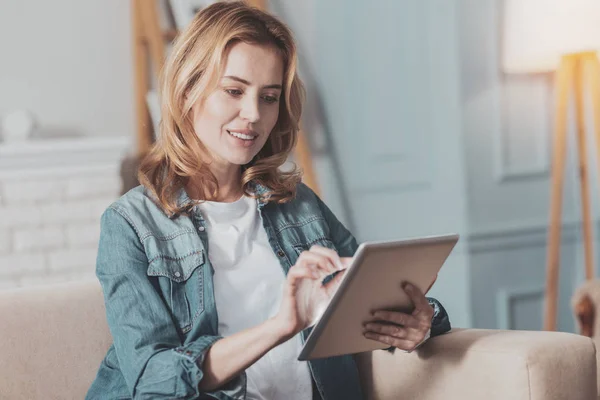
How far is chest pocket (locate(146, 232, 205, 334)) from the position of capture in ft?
5.32

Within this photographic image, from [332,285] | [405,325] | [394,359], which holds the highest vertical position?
[332,285]

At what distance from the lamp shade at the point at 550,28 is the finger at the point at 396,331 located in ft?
6.38

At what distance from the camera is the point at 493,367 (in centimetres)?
160

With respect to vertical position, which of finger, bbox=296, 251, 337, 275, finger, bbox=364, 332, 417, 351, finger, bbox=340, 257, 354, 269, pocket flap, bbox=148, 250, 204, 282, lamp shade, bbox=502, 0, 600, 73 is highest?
lamp shade, bbox=502, 0, 600, 73

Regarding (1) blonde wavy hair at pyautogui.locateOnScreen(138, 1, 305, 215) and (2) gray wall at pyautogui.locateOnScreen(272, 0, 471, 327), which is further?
(2) gray wall at pyautogui.locateOnScreen(272, 0, 471, 327)

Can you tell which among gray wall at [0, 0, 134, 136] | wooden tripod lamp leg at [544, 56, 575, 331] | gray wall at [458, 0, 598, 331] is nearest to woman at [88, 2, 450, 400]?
wooden tripod lamp leg at [544, 56, 575, 331]

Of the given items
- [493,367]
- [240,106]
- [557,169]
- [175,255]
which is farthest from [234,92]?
[557,169]

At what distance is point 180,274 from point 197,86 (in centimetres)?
34

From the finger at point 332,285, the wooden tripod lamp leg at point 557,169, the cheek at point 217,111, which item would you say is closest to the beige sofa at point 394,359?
the finger at point 332,285

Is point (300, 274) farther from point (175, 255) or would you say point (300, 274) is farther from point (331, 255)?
point (175, 255)

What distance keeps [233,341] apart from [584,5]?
7.47ft

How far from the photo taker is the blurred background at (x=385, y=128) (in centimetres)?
346

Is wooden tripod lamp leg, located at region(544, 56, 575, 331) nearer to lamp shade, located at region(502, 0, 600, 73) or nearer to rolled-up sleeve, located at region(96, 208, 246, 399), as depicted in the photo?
lamp shade, located at region(502, 0, 600, 73)

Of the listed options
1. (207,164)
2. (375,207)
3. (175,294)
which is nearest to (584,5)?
(375,207)
